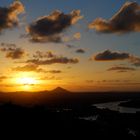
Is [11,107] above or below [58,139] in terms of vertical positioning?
above

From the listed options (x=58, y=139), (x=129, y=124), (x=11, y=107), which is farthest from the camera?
(x=129, y=124)

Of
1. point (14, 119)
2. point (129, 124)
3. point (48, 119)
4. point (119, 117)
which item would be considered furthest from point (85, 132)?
point (119, 117)

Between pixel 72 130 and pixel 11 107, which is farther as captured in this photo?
pixel 11 107

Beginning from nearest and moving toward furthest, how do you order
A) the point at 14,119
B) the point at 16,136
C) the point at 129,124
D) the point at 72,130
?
the point at 16,136, the point at 14,119, the point at 72,130, the point at 129,124

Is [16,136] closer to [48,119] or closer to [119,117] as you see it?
[48,119]

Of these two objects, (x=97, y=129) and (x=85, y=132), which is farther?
(x=97, y=129)

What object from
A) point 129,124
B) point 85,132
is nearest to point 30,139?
point 85,132

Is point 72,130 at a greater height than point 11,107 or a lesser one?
lesser

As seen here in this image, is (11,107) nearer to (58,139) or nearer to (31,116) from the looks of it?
(31,116)

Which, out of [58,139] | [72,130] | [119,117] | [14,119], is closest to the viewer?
[58,139]
